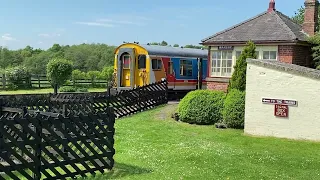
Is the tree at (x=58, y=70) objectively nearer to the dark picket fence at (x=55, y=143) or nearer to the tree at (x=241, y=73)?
the tree at (x=241, y=73)

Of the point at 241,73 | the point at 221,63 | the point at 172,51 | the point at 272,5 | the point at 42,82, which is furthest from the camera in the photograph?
the point at 42,82

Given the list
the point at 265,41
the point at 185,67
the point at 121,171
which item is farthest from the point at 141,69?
the point at 121,171

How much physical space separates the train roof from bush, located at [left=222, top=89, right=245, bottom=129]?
1039cm

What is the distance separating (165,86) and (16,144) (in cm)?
1627

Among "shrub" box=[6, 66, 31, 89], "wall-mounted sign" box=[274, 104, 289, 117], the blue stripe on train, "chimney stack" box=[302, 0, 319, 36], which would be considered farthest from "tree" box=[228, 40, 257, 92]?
"shrub" box=[6, 66, 31, 89]

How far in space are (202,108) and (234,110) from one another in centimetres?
169

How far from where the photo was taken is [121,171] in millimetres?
9031

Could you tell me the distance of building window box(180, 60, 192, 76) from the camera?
27.6 metres

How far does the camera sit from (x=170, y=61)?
26.6m

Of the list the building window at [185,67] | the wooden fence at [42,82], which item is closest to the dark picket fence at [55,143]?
the building window at [185,67]

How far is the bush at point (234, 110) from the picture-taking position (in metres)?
15.3

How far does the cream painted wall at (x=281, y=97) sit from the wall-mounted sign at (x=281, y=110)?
0.12m

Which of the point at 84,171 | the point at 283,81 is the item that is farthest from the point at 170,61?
the point at 84,171

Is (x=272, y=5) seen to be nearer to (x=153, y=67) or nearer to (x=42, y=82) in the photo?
(x=153, y=67)
